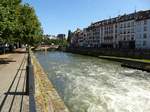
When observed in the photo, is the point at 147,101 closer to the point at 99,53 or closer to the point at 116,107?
the point at 116,107

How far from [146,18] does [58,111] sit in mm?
98633

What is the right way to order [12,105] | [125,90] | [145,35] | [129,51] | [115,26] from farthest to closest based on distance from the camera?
1. [115,26]
2. [145,35]
3. [129,51]
4. [125,90]
5. [12,105]

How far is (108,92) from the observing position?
93.8 feet

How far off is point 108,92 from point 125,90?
2.62 meters

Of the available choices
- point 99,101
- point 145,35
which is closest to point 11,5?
point 99,101

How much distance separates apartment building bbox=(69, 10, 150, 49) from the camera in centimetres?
10969

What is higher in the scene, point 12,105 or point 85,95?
point 12,105

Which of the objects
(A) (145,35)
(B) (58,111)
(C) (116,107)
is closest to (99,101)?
(C) (116,107)

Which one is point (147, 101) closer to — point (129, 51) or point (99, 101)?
point (99, 101)

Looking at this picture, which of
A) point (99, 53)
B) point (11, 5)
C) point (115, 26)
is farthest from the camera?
point (115, 26)

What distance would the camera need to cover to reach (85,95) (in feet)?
86.2

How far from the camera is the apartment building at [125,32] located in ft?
360

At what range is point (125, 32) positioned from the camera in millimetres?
128625

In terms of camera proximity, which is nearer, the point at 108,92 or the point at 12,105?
the point at 12,105
